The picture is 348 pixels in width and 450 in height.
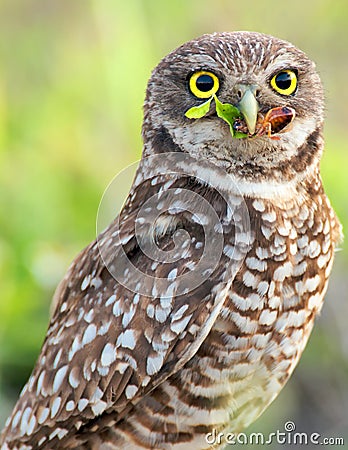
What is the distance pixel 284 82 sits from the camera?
10.4 ft

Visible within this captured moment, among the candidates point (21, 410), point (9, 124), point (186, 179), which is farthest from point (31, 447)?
point (9, 124)

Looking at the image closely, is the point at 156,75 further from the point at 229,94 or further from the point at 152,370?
the point at 152,370

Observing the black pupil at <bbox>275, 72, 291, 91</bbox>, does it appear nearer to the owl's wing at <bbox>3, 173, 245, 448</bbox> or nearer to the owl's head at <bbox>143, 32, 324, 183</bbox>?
the owl's head at <bbox>143, 32, 324, 183</bbox>

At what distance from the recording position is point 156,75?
331 centimetres

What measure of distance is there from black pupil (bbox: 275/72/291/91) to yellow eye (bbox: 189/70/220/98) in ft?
0.65

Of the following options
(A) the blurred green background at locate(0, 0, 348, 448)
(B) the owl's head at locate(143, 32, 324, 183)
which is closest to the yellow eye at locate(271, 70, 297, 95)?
(B) the owl's head at locate(143, 32, 324, 183)

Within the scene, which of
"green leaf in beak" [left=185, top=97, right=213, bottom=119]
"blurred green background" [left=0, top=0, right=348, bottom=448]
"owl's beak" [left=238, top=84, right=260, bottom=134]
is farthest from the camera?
"blurred green background" [left=0, top=0, right=348, bottom=448]

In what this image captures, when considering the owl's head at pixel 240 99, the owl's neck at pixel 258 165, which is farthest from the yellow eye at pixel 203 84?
the owl's neck at pixel 258 165

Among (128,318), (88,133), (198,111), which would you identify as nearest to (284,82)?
(198,111)

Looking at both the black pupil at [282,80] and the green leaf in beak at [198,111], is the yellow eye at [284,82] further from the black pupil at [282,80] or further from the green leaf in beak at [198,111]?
the green leaf in beak at [198,111]

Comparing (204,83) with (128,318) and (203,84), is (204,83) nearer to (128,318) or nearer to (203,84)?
(203,84)

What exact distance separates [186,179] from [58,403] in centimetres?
87

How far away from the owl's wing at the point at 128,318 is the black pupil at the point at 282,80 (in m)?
0.41

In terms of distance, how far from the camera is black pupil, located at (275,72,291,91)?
3.16 m
